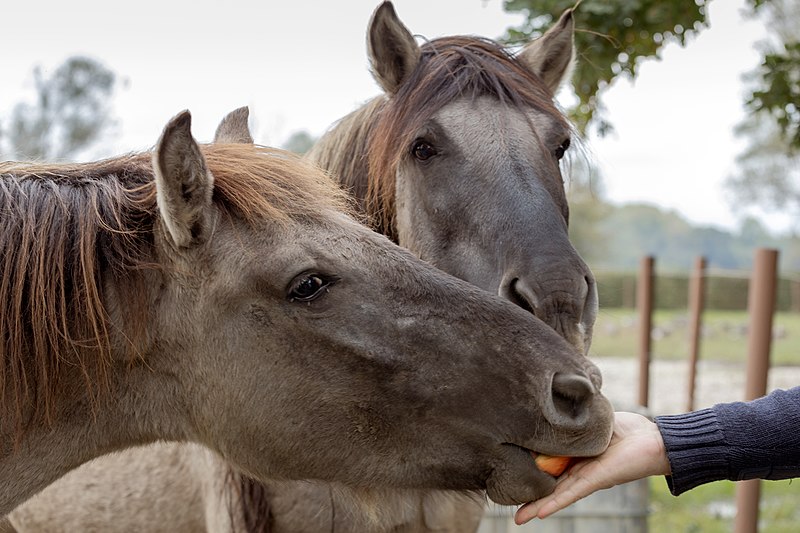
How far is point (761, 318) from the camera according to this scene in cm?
621

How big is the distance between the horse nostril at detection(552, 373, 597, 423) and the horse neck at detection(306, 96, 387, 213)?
172 centimetres

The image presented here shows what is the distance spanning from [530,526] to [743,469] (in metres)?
3.57

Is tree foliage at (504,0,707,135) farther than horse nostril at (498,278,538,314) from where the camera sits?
Yes

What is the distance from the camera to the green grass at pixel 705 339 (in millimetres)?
19375

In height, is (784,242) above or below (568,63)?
below

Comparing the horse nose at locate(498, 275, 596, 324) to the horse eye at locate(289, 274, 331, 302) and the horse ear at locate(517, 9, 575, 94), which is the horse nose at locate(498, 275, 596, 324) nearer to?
the horse eye at locate(289, 274, 331, 302)

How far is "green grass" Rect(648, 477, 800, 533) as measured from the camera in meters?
7.98

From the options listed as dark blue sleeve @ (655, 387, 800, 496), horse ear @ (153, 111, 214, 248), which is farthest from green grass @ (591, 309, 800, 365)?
horse ear @ (153, 111, 214, 248)

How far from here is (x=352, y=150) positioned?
3939mm

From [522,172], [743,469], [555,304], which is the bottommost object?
[743,469]

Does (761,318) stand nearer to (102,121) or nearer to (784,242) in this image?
(102,121)

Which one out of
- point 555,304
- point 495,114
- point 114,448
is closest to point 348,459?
point 114,448

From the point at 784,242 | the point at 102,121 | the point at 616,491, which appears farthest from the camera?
the point at 784,242

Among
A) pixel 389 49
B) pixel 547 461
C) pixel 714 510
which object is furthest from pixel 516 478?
pixel 714 510
